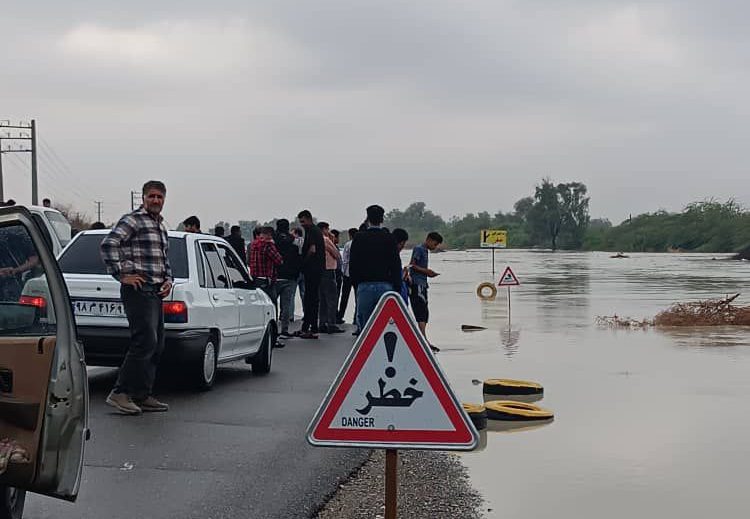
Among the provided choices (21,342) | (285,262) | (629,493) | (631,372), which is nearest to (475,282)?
(285,262)

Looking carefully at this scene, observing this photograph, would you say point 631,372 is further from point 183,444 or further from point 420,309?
point 183,444

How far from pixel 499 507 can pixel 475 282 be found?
101 feet

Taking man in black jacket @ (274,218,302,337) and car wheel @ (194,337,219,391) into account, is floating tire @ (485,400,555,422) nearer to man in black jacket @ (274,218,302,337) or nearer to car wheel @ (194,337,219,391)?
car wheel @ (194,337,219,391)

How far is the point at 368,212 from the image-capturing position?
1166 centimetres

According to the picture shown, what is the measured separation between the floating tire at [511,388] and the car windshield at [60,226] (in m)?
8.38

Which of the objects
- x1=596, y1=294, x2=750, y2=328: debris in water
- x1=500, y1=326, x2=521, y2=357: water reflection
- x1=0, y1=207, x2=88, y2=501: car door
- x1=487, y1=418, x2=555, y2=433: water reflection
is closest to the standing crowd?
x1=500, y1=326, x2=521, y2=357: water reflection

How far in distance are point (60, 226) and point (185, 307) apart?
8.22 meters

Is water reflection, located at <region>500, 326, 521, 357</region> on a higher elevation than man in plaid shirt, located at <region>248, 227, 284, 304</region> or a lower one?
lower

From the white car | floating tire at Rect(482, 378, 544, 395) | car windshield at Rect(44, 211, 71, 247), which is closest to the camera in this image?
the white car

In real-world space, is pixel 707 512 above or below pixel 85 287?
below

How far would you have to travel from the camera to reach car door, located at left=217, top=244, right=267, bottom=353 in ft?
Result: 38.2

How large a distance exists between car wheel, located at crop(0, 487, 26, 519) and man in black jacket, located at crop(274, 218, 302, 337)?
1110 centimetres

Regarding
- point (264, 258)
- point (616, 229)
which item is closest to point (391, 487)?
point (264, 258)

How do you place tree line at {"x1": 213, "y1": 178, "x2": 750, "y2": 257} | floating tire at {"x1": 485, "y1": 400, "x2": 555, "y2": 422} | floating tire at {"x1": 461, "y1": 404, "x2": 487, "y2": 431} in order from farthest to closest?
tree line at {"x1": 213, "y1": 178, "x2": 750, "y2": 257}
floating tire at {"x1": 485, "y1": 400, "x2": 555, "y2": 422}
floating tire at {"x1": 461, "y1": 404, "x2": 487, "y2": 431}
